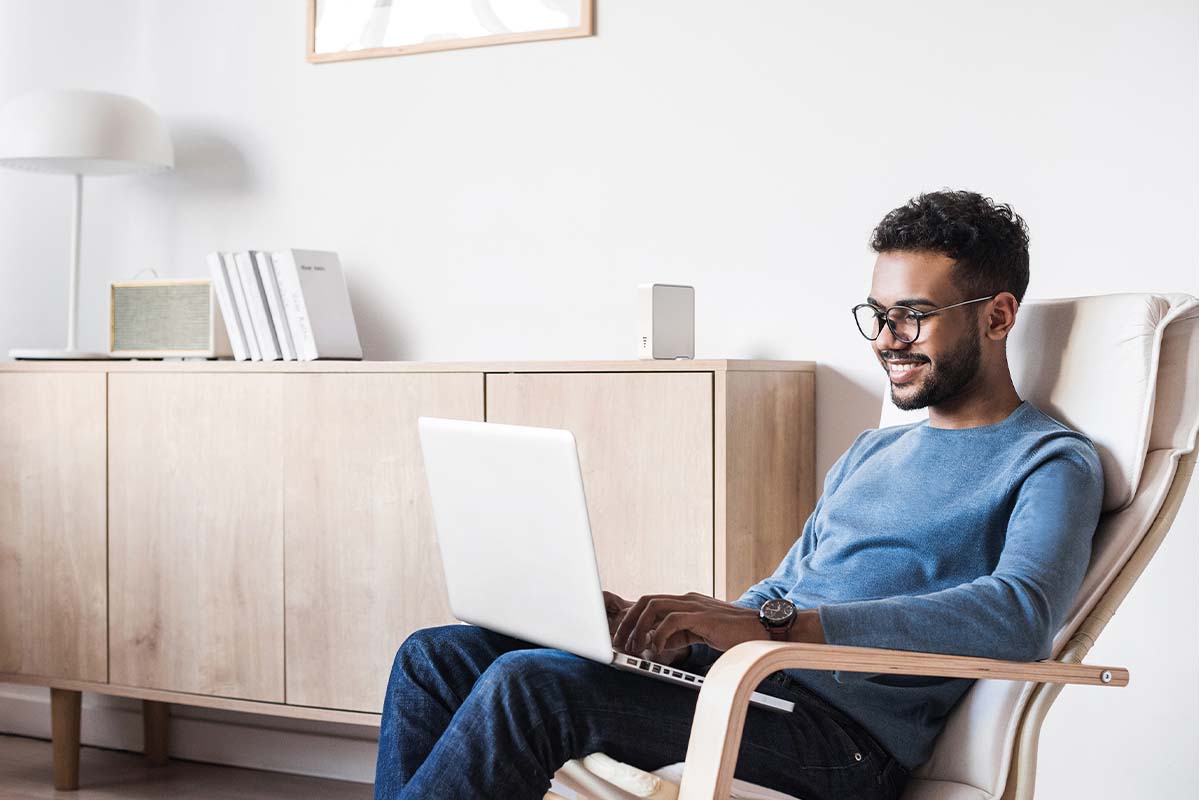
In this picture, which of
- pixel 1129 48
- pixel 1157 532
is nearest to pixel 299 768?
pixel 1157 532

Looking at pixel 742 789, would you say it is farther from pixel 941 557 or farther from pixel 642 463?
pixel 642 463

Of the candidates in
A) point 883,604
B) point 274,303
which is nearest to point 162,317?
point 274,303

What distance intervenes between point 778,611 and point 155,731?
6.97 feet

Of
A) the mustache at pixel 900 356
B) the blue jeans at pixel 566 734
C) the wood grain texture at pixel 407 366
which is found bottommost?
the blue jeans at pixel 566 734

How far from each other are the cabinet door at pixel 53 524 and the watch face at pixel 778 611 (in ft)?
5.91

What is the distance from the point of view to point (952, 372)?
1709 millimetres

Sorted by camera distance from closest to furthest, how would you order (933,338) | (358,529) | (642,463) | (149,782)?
(933,338)
(642,463)
(358,529)
(149,782)

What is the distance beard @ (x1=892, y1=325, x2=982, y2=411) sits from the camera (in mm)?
1706

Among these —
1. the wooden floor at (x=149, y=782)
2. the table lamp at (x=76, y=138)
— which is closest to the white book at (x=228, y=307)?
the table lamp at (x=76, y=138)

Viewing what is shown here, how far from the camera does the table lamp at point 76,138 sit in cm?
283

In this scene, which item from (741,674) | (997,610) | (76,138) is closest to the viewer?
(741,674)

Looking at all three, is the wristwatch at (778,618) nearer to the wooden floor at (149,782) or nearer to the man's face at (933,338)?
the man's face at (933,338)

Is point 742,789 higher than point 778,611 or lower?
lower

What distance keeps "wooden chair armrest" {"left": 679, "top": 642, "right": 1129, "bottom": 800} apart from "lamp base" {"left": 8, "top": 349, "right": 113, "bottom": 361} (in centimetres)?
204
